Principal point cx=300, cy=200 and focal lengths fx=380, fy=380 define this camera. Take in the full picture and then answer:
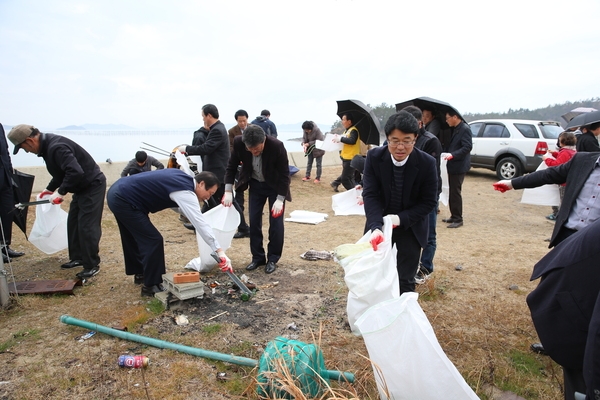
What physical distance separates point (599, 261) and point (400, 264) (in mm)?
1492

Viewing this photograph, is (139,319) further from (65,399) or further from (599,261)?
(599,261)

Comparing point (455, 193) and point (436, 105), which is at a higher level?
point (436, 105)

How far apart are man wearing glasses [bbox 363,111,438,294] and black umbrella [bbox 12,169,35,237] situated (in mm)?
4053

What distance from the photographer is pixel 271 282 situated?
12.7 feet

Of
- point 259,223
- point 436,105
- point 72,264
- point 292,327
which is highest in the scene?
point 436,105

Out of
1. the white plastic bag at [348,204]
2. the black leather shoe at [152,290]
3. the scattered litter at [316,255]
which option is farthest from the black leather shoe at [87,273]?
the white plastic bag at [348,204]

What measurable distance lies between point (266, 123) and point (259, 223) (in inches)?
162

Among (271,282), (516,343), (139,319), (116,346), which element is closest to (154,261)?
(139,319)

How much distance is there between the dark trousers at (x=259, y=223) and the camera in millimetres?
4141

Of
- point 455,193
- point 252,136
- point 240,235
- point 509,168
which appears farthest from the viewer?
point 509,168

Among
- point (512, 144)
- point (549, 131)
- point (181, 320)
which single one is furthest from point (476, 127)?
point (181, 320)

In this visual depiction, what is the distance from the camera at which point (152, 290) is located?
3.46 metres

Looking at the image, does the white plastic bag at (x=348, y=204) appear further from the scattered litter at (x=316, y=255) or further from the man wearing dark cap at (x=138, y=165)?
the man wearing dark cap at (x=138, y=165)

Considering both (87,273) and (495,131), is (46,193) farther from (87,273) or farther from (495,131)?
(495,131)
